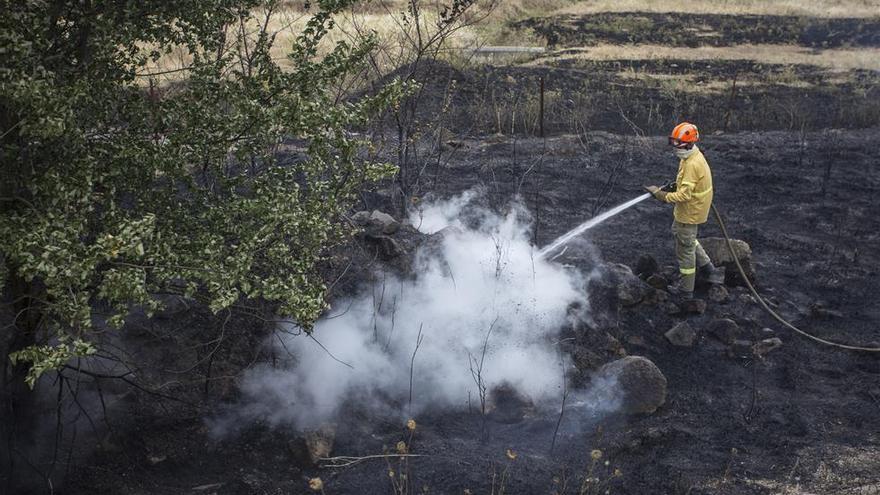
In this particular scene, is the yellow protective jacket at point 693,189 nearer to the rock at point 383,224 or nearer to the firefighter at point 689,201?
the firefighter at point 689,201

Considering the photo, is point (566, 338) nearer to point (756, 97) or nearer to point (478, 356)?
point (478, 356)

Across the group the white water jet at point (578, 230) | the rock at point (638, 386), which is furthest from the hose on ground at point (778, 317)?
the rock at point (638, 386)

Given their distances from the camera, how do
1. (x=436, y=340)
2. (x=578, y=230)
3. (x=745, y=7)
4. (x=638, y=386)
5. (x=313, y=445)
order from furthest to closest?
(x=745, y=7), (x=578, y=230), (x=436, y=340), (x=638, y=386), (x=313, y=445)

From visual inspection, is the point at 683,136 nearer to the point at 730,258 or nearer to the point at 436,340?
the point at 730,258

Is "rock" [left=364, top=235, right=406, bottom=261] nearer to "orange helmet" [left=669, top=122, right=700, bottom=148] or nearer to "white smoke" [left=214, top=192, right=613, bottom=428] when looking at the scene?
"white smoke" [left=214, top=192, right=613, bottom=428]

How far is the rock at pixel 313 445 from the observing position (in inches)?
242

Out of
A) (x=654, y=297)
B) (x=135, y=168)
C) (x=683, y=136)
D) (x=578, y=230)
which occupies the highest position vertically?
(x=135, y=168)

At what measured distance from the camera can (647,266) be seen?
883 cm

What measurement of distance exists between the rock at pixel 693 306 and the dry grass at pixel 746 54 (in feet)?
39.5

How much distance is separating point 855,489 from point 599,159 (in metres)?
7.52

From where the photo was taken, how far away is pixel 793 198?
11562 millimetres

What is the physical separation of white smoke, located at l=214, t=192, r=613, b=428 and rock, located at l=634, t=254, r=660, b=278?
2.83 ft

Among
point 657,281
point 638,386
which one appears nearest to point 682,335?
point 657,281

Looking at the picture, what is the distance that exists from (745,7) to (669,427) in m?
22.7
